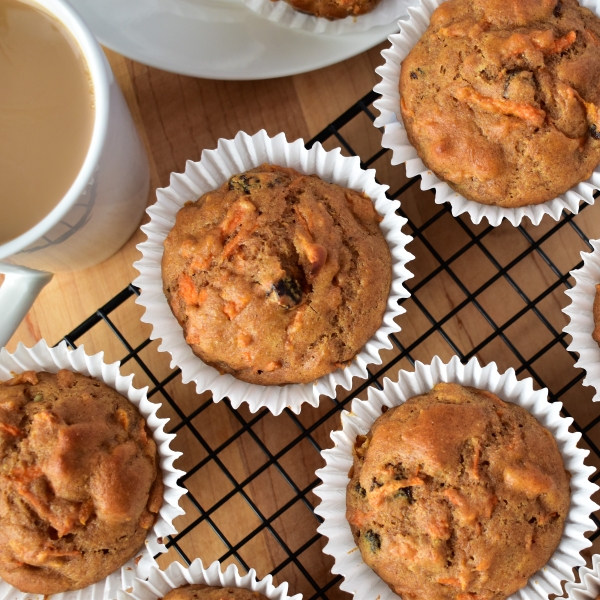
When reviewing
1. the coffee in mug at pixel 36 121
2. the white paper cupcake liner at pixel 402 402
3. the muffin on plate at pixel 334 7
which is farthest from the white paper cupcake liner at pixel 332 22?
the white paper cupcake liner at pixel 402 402

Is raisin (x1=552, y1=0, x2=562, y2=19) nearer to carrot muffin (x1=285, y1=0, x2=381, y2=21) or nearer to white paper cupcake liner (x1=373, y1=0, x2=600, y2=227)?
white paper cupcake liner (x1=373, y1=0, x2=600, y2=227)

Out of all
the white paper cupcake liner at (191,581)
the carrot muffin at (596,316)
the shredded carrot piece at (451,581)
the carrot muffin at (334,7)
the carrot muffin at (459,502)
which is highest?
the carrot muffin at (334,7)

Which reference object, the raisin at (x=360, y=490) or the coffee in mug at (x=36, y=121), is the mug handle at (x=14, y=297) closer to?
the coffee in mug at (x=36, y=121)

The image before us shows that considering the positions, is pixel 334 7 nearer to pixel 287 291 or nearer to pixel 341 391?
pixel 287 291

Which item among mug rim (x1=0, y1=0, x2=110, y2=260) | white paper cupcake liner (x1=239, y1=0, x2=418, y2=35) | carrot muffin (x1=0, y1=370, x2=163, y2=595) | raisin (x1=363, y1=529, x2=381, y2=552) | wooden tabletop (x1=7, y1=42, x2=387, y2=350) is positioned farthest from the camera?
wooden tabletop (x1=7, y1=42, x2=387, y2=350)

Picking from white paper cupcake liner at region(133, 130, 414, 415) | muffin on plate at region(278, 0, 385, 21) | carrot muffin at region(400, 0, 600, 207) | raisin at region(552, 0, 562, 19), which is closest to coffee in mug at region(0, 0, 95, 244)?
white paper cupcake liner at region(133, 130, 414, 415)

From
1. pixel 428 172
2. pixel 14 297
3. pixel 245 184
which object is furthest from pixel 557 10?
pixel 14 297

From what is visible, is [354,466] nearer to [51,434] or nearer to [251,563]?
[251,563]
